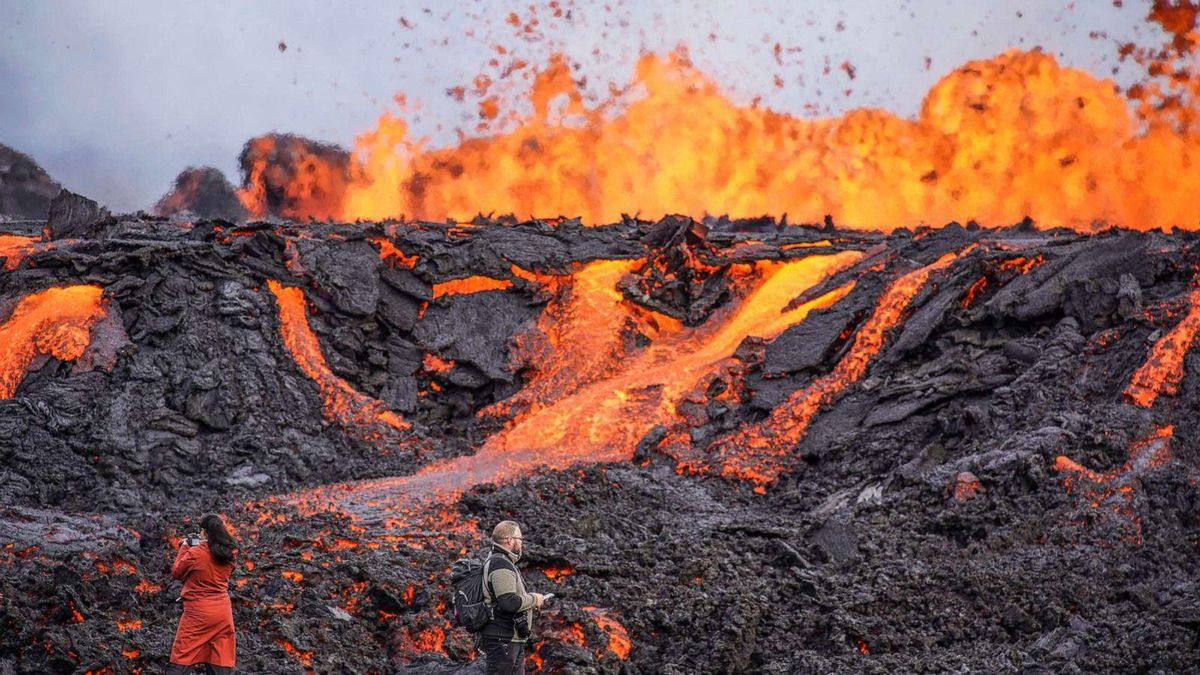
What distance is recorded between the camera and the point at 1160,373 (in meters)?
16.1

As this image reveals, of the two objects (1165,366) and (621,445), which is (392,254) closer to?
(621,445)

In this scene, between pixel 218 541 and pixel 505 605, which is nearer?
pixel 505 605

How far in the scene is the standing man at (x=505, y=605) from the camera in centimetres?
873

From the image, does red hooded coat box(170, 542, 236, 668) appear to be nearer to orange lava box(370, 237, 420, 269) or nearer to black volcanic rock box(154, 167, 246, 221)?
orange lava box(370, 237, 420, 269)

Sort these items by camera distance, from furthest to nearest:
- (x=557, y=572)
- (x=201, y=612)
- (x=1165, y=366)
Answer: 1. (x=1165, y=366)
2. (x=557, y=572)
3. (x=201, y=612)

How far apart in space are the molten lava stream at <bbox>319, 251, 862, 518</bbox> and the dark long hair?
6.64 meters

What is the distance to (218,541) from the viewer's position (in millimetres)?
9312

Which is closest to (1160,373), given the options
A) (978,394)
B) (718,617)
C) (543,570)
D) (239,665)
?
(978,394)

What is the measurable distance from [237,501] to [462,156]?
18429 mm

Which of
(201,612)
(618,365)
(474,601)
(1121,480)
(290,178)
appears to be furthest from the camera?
(290,178)

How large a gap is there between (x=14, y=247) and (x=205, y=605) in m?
15.4

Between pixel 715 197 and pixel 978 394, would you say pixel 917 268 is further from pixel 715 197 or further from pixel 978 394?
pixel 715 197

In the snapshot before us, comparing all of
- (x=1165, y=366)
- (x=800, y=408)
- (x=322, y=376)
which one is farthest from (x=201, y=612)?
(x=1165, y=366)

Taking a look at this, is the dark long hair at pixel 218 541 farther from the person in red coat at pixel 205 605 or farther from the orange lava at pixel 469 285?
the orange lava at pixel 469 285
